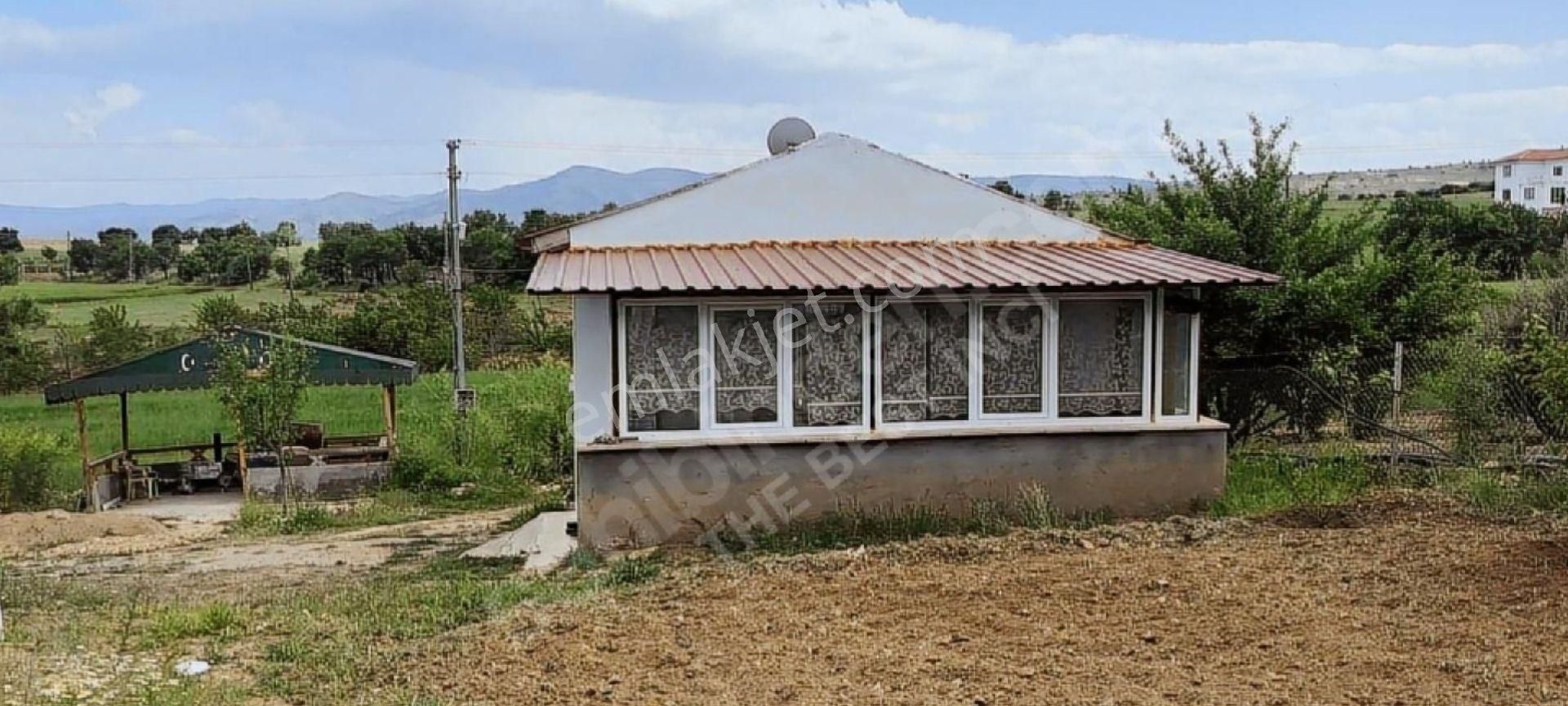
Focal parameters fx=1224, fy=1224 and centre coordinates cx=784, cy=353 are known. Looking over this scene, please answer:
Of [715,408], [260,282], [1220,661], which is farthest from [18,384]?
[1220,661]

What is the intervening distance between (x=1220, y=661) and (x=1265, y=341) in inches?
356

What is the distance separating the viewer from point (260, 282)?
145 feet

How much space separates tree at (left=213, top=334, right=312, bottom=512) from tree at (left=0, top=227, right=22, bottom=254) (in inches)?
1778

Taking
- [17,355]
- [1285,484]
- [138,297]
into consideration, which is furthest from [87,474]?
[138,297]

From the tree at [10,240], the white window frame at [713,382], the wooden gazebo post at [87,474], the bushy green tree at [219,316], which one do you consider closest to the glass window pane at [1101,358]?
the white window frame at [713,382]

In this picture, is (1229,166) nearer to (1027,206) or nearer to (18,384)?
(1027,206)

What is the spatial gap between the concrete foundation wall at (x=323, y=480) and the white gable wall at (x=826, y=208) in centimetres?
687

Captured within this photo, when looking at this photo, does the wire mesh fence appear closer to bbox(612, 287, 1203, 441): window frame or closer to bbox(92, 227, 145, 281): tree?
bbox(612, 287, 1203, 441): window frame

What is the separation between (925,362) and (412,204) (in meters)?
132

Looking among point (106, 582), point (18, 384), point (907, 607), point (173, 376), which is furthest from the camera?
point (18, 384)

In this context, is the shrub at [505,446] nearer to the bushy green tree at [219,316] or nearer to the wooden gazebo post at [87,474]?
the wooden gazebo post at [87,474]

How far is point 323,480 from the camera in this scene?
16.8 meters

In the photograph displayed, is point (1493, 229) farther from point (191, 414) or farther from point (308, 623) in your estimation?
point (308, 623)

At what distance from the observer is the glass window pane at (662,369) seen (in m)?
10.5
